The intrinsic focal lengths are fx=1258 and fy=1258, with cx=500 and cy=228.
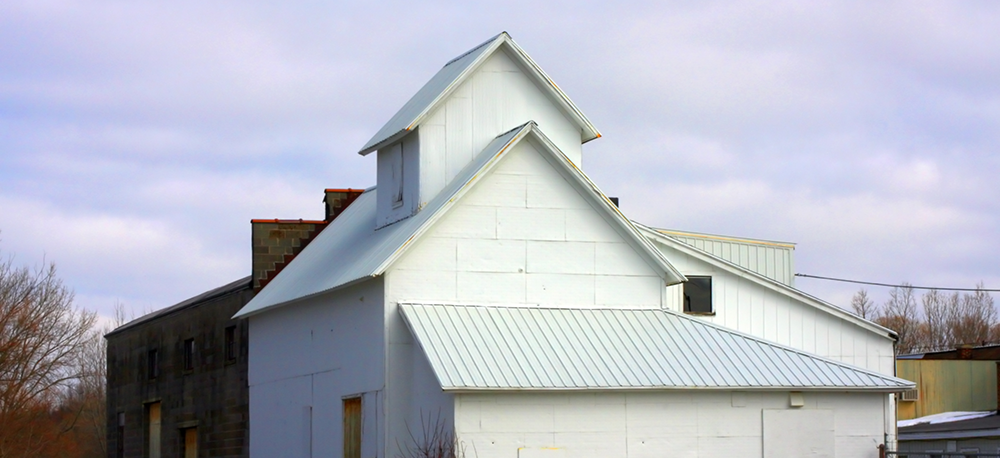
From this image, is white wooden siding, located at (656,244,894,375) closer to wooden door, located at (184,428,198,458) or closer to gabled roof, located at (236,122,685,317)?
gabled roof, located at (236,122,685,317)

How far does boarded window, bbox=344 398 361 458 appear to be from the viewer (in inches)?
1002

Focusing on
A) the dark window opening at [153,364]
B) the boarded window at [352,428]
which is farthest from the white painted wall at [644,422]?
the dark window opening at [153,364]

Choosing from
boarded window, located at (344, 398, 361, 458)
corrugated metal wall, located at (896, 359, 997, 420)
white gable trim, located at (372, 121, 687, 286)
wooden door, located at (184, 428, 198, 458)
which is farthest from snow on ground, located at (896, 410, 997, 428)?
boarded window, located at (344, 398, 361, 458)

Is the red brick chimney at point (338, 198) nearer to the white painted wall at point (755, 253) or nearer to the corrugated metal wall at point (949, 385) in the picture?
the white painted wall at point (755, 253)

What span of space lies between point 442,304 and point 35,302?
150ft

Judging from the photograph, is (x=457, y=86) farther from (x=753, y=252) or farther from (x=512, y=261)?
(x=753, y=252)

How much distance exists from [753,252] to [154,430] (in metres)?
23.1

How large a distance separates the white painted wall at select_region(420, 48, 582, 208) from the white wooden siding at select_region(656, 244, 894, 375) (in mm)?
4760

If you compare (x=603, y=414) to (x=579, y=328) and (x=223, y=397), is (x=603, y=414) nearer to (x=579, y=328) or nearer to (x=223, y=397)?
(x=579, y=328)

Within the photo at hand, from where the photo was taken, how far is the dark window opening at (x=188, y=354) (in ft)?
137

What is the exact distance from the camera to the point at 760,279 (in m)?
31.2

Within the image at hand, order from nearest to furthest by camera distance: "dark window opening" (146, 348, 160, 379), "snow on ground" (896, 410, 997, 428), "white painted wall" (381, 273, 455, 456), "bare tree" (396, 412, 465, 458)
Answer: "bare tree" (396, 412, 465, 458)
"white painted wall" (381, 273, 455, 456)
"snow on ground" (896, 410, 997, 428)
"dark window opening" (146, 348, 160, 379)

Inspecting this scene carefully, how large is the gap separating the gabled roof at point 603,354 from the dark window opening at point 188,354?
19645mm

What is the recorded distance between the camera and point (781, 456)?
967 inches
